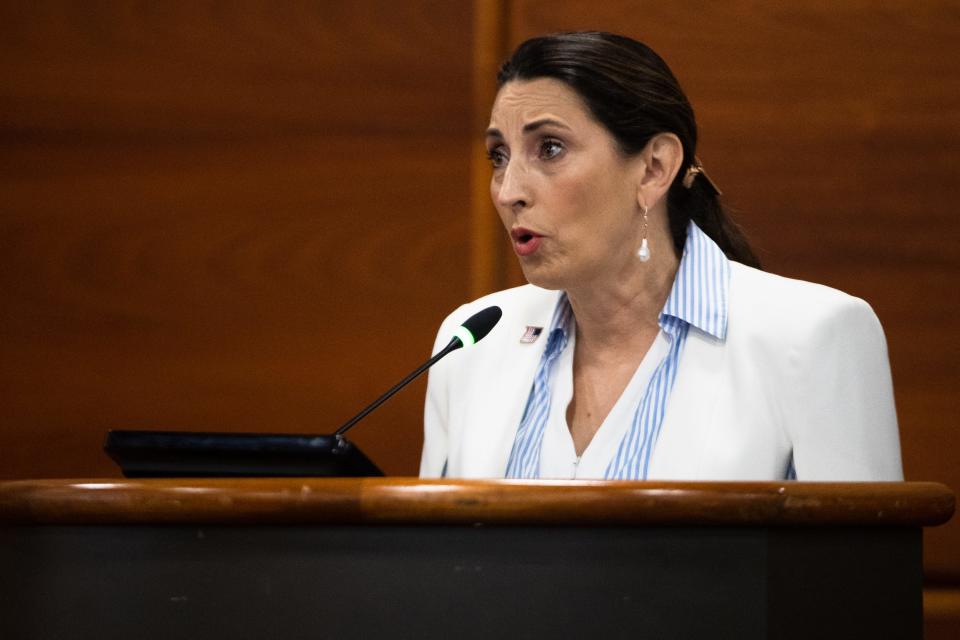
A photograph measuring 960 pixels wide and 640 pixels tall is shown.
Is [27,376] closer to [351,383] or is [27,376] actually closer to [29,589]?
[351,383]

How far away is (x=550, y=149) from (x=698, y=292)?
1.02 feet

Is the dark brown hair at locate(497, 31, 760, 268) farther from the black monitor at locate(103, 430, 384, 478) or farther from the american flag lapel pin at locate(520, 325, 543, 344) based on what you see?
the black monitor at locate(103, 430, 384, 478)

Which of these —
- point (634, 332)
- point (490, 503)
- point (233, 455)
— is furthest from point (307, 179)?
point (490, 503)

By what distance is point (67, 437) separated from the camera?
2207 millimetres

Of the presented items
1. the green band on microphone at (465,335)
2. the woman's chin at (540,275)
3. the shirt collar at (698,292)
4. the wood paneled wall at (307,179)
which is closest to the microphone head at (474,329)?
the green band on microphone at (465,335)

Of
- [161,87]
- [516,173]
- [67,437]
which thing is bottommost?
[67,437]

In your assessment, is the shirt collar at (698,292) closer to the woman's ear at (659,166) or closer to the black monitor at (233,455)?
the woman's ear at (659,166)

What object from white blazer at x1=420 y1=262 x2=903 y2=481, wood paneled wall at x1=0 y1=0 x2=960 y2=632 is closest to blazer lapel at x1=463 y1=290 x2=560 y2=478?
white blazer at x1=420 y1=262 x2=903 y2=481

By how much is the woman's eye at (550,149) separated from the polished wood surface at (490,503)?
885 mm

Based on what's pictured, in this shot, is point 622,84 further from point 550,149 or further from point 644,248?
point 644,248

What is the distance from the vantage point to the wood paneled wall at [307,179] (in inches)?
83.7

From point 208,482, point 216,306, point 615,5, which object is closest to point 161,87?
point 216,306

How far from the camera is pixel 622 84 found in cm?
167

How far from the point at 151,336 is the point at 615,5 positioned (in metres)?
1.14
